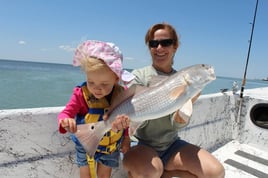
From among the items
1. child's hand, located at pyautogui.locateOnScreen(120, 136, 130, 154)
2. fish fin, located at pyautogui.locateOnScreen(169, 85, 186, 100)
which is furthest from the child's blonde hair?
child's hand, located at pyautogui.locateOnScreen(120, 136, 130, 154)

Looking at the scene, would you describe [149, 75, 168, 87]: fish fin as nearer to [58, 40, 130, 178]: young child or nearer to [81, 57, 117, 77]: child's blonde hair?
[58, 40, 130, 178]: young child

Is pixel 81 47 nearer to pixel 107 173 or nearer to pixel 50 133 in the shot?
pixel 50 133

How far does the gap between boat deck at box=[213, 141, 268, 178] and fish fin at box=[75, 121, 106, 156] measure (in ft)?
6.57

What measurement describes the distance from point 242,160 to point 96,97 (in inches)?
102

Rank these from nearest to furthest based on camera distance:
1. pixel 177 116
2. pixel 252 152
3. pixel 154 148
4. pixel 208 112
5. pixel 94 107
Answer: pixel 94 107 < pixel 177 116 < pixel 154 148 < pixel 208 112 < pixel 252 152

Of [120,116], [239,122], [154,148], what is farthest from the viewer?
[239,122]

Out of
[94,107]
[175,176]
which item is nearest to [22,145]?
[94,107]

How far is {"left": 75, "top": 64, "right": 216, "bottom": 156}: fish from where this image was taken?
1.68m

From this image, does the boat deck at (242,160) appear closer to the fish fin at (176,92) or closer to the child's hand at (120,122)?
the fish fin at (176,92)

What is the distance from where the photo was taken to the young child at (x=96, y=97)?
1.66m

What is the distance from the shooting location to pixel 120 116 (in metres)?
1.68

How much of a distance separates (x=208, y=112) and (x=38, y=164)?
2367mm

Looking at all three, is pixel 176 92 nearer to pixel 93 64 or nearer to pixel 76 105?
pixel 93 64

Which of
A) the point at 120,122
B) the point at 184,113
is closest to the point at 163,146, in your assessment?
the point at 184,113
